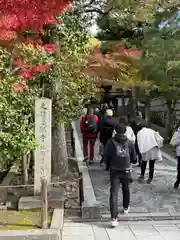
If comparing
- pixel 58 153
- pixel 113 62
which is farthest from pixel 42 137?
pixel 113 62

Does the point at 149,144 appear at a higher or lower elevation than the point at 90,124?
lower

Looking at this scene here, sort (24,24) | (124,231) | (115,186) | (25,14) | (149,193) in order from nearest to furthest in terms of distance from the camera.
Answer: (124,231) → (115,186) → (25,14) → (24,24) → (149,193)

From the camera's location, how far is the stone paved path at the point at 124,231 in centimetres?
606

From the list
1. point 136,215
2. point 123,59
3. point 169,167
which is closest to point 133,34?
point 123,59

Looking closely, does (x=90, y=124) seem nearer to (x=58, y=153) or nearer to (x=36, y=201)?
(x=58, y=153)

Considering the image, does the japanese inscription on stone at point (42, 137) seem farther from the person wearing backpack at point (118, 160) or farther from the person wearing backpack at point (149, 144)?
the person wearing backpack at point (149, 144)

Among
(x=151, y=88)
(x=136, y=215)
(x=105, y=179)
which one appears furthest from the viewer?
(x=151, y=88)

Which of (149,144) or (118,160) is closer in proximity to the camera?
(118,160)

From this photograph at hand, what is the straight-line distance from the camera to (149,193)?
866 centimetres

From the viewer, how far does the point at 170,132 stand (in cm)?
1888

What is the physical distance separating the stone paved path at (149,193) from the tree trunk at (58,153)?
88 centimetres

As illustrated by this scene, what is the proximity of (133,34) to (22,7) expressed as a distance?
12092 millimetres

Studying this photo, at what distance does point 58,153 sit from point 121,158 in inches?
153

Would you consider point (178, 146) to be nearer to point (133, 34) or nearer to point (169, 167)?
point (169, 167)
